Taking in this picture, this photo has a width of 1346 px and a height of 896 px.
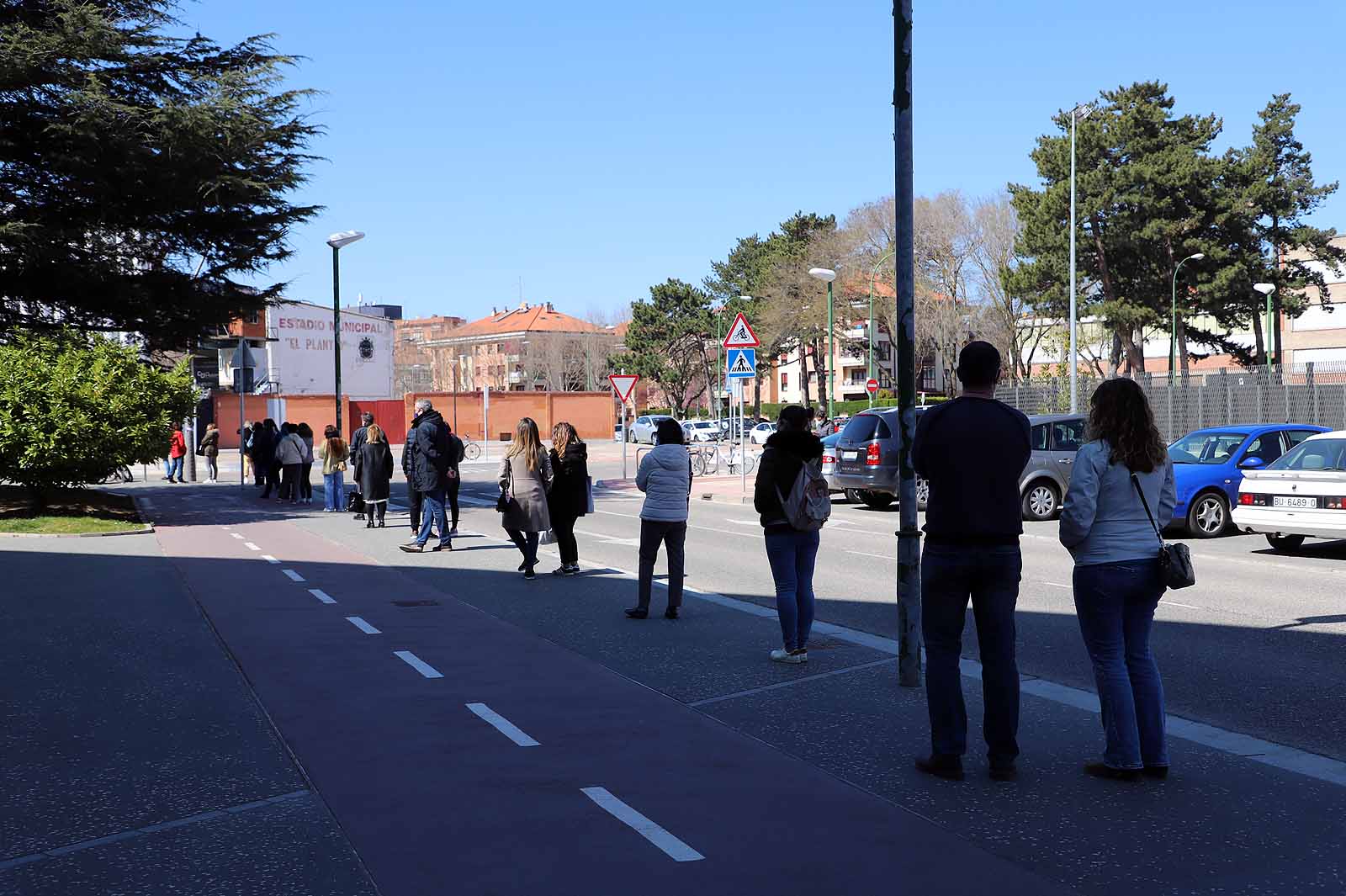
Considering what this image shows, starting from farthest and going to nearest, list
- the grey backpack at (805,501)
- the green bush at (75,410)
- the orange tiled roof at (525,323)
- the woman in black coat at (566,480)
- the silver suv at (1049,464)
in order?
1. the orange tiled roof at (525,323)
2. the green bush at (75,410)
3. the silver suv at (1049,464)
4. the woman in black coat at (566,480)
5. the grey backpack at (805,501)

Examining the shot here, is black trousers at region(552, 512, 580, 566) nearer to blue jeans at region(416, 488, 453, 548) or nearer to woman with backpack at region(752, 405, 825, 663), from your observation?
blue jeans at region(416, 488, 453, 548)

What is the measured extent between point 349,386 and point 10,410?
6424cm

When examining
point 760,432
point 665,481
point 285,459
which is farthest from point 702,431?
point 665,481

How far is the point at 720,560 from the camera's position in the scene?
617 inches

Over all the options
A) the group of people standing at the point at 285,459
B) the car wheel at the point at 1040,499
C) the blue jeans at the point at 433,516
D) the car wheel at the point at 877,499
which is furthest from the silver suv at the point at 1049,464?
the group of people standing at the point at 285,459

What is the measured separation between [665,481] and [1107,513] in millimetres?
5460

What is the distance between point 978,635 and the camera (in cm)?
568

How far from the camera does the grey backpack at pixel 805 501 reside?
8.45m

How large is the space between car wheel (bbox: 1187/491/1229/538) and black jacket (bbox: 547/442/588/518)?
869 cm

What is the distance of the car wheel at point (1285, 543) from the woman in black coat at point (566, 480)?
27.4 ft

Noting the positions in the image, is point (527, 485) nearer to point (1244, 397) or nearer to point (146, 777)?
point (146, 777)

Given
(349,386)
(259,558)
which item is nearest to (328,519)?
(259,558)

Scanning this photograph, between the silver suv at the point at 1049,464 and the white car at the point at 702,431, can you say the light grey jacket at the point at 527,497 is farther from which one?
the white car at the point at 702,431

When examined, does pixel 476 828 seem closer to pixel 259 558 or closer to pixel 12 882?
pixel 12 882
